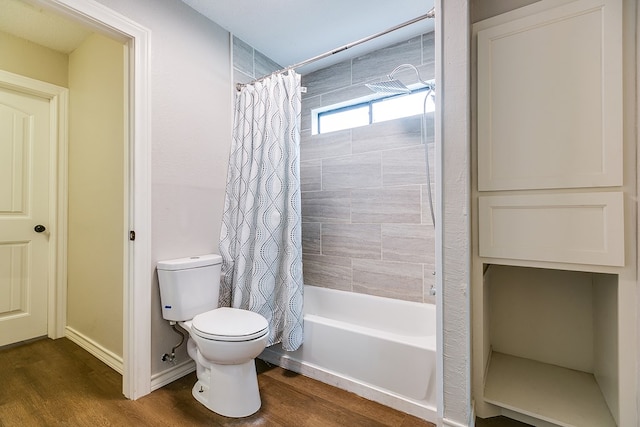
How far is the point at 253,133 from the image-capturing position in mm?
2078

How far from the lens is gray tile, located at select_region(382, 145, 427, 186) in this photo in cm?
204

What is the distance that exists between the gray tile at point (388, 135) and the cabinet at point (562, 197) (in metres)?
0.72

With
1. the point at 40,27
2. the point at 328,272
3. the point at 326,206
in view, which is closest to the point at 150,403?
the point at 328,272

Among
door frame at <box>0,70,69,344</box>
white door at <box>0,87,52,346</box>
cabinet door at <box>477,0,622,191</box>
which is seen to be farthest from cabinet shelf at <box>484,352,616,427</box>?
white door at <box>0,87,52,346</box>

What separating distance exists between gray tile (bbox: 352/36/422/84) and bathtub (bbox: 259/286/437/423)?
5.63 ft

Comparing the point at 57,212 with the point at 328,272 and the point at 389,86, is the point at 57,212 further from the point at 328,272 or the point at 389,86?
the point at 389,86

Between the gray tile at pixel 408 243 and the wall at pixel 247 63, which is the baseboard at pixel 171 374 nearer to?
the gray tile at pixel 408 243

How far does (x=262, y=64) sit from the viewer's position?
245cm

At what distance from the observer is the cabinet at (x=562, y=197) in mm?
1083

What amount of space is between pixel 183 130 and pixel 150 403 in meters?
1.59

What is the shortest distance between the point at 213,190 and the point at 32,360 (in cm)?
172

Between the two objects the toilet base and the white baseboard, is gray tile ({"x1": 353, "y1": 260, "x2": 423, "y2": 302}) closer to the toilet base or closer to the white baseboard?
the white baseboard

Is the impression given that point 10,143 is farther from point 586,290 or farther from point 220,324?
point 586,290

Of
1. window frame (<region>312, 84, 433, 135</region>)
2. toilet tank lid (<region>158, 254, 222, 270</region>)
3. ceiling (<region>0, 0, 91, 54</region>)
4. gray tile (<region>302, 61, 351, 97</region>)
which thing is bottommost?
toilet tank lid (<region>158, 254, 222, 270</region>)
